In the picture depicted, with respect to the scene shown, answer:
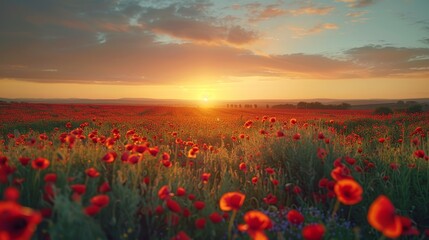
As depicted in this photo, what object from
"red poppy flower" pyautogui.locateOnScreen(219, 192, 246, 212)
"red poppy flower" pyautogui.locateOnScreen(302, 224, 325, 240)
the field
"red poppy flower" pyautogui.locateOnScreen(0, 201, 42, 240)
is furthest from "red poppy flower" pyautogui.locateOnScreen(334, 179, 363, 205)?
"red poppy flower" pyautogui.locateOnScreen(0, 201, 42, 240)

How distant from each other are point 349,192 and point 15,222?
6.24 ft

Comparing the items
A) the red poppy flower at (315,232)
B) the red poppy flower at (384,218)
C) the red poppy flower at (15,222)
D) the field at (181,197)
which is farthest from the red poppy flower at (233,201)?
the red poppy flower at (15,222)

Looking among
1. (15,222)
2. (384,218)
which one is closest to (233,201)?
(384,218)

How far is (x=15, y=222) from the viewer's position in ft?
5.02

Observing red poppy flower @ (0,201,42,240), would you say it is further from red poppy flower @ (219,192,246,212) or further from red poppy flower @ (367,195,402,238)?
red poppy flower @ (367,195,402,238)

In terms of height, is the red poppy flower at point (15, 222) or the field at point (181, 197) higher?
the red poppy flower at point (15, 222)

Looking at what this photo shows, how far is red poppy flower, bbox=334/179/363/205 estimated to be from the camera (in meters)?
2.20

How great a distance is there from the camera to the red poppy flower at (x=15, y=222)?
1.47m

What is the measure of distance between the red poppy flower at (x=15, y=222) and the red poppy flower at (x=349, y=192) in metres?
1.74

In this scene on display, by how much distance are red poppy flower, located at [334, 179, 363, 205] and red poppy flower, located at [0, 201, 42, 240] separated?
1.74 m

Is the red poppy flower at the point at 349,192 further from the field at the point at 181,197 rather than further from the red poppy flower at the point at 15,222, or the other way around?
the red poppy flower at the point at 15,222

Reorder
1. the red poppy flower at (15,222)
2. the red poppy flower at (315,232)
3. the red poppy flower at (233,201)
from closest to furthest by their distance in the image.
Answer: the red poppy flower at (15,222)
the red poppy flower at (315,232)
the red poppy flower at (233,201)

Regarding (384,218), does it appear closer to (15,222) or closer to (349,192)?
(349,192)

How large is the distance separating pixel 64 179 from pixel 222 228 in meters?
1.60
